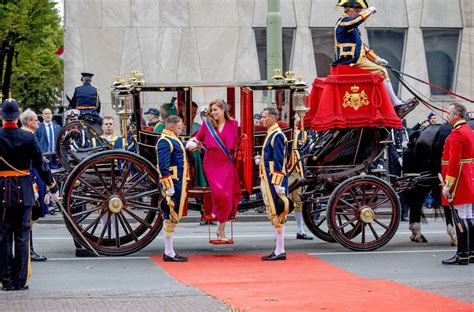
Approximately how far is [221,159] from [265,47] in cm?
1509

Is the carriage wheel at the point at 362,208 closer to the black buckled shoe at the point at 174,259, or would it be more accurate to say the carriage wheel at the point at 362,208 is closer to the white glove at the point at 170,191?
the black buckled shoe at the point at 174,259

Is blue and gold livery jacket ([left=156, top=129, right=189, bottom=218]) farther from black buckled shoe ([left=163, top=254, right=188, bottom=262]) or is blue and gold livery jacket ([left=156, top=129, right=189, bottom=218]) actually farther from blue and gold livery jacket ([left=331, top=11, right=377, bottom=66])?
blue and gold livery jacket ([left=331, top=11, right=377, bottom=66])

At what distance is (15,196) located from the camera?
11297mm

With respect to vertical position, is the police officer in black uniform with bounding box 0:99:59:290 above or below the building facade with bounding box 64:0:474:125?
below

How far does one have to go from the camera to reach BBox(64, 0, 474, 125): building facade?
2789 cm

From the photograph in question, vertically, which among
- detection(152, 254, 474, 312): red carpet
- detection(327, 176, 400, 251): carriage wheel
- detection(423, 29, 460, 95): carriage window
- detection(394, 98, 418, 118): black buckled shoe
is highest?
detection(423, 29, 460, 95): carriage window

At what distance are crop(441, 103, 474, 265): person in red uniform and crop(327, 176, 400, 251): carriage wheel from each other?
1.37 meters

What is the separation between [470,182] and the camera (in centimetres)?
1294

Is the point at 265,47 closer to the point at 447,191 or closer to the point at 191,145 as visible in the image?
the point at 191,145

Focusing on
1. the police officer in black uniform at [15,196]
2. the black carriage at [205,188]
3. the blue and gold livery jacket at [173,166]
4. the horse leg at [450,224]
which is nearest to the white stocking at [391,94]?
the black carriage at [205,188]

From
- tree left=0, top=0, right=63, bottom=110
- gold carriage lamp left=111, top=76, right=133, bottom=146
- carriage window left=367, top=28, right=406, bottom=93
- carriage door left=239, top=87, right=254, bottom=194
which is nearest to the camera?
carriage door left=239, top=87, right=254, bottom=194

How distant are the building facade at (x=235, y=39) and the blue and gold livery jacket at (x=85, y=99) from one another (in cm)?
867

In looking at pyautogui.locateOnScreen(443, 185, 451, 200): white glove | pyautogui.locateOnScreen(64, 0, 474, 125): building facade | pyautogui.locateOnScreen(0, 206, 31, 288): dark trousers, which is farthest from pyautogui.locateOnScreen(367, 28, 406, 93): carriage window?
pyautogui.locateOnScreen(0, 206, 31, 288): dark trousers

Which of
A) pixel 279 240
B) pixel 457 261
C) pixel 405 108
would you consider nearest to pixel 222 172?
pixel 279 240
